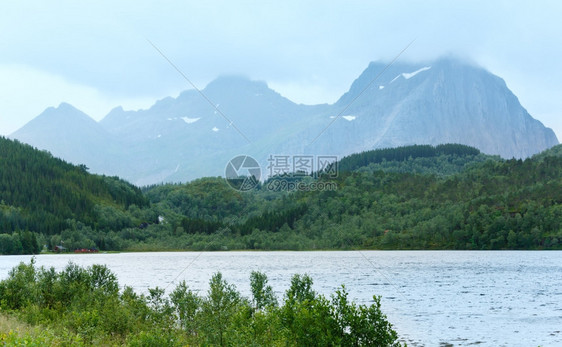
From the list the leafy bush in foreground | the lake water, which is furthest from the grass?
the lake water

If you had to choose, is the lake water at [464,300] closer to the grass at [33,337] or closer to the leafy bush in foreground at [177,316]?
the leafy bush in foreground at [177,316]

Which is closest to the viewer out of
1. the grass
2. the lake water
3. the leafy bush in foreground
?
the grass

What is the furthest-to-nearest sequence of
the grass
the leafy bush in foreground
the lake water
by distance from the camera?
the lake water
the leafy bush in foreground
the grass

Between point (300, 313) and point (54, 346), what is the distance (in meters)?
15.8

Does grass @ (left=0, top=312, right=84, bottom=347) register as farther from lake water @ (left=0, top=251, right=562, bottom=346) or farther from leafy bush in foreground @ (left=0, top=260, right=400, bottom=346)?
lake water @ (left=0, top=251, right=562, bottom=346)

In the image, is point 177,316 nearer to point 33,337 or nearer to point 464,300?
point 33,337

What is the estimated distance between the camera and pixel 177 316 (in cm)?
5366

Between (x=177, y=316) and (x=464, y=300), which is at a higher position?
(x=177, y=316)

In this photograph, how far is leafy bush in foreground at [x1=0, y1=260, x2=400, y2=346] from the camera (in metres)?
37.2

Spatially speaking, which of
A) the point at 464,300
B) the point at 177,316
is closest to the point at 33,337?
the point at 177,316

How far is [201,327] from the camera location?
143 feet

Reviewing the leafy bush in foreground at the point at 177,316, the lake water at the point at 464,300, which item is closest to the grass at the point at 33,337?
the leafy bush in foreground at the point at 177,316

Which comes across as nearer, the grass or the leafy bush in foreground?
the grass

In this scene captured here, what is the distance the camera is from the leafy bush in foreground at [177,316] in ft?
122
